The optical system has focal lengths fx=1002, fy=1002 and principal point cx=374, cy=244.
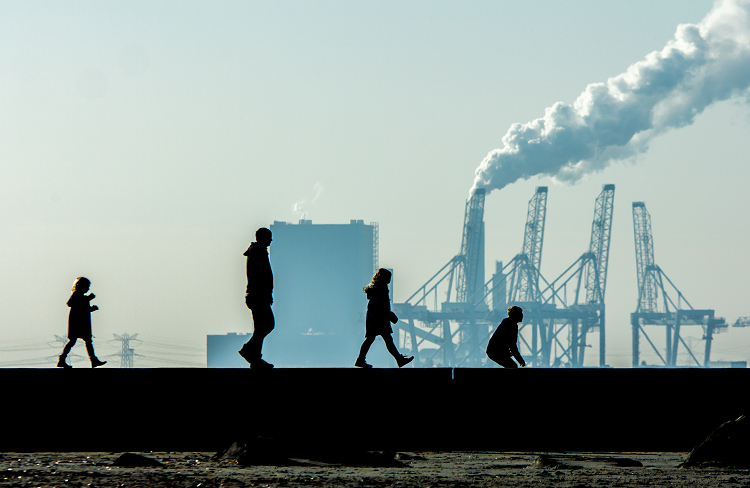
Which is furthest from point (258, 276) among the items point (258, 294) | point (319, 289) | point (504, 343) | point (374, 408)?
point (319, 289)

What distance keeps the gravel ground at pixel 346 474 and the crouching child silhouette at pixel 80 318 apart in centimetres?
181

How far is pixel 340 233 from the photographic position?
166 meters

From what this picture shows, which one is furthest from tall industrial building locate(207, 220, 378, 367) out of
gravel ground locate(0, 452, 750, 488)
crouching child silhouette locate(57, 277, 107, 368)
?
gravel ground locate(0, 452, 750, 488)

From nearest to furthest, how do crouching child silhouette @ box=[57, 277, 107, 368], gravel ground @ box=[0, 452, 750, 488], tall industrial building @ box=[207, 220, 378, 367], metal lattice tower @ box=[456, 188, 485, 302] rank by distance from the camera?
gravel ground @ box=[0, 452, 750, 488]
crouching child silhouette @ box=[57, 277, 107, 368]
metal lattice tower @ box=[456, 188, 485, 302]
tall industrial building @ box=[207, 220, 378, 367]

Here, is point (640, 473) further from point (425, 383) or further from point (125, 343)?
point (125, 343)

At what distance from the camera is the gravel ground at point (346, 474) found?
20.0 feet

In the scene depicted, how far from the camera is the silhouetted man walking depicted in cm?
866

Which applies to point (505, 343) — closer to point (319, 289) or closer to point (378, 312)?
point (378, 312)

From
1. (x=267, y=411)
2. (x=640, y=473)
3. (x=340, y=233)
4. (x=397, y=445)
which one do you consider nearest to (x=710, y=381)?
(x=640, y=473)

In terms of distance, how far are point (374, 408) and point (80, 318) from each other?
10.4 feet

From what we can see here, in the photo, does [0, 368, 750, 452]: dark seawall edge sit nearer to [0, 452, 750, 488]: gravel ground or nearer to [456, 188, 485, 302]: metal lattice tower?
[0, 452, 750, 488]: gravel ground

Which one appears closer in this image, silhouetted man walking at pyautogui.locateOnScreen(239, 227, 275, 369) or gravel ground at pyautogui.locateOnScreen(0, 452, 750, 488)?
gravel ground at pyautogui.locateOnScreen(0, 452, 750, 488)

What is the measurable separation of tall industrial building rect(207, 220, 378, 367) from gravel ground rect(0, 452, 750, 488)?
151 meters

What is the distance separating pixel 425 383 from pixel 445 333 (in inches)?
3942
